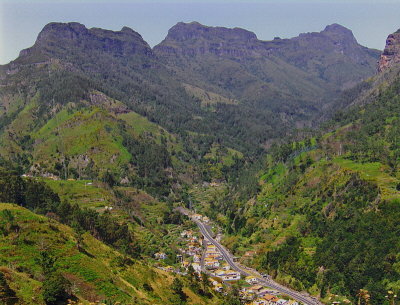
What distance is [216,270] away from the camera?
11781 cm

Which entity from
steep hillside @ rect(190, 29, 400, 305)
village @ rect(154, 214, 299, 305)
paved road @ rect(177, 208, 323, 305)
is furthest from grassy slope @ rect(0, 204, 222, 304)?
steep hillside @ rect(190, 29, 400, 305)

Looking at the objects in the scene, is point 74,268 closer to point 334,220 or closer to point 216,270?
point 216,270

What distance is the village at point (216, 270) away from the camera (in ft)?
316

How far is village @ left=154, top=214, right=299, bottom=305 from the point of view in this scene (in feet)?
316

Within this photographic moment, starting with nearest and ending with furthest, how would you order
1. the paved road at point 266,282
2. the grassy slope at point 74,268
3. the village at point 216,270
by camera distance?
1. the grassy slope at point 74,268
2. the village at point 216,270
3. the paved road at point 266,282

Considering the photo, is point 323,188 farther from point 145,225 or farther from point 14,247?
point 14,247

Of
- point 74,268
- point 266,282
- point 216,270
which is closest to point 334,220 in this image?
point 266,282

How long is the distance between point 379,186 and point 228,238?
55.6m

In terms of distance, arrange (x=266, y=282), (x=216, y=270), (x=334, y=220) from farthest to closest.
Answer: (x=334, y=220) < (x=216, y=270) < (x=266, y=282)

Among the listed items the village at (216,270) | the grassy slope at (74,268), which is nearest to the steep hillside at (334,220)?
the village at (216,270)

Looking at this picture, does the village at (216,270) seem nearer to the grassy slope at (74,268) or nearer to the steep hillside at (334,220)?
the steep hillside at (334,220)

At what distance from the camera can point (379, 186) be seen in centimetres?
12825

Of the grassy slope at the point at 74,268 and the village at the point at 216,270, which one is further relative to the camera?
the village at the point at 216,270

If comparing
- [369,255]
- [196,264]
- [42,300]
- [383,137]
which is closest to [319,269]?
[369,255]
